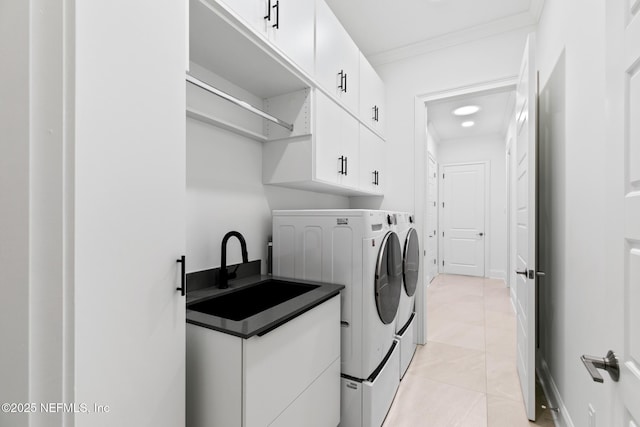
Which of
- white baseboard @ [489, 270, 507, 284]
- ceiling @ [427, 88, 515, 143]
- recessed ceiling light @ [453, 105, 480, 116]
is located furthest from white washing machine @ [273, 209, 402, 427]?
white baseboard @ [489, 270, 507, 284]

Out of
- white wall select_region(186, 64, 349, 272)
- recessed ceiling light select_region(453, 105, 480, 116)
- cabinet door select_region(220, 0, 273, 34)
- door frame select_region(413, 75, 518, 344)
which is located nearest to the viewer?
cabinet door select_region(220, 0, 273, 34)

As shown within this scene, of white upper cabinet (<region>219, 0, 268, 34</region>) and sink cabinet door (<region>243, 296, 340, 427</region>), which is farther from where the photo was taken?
white upper cabinet (<region>219, 0, 268, 34</region>)

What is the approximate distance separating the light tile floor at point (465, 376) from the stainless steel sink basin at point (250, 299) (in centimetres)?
97

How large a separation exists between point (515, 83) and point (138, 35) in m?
2.70

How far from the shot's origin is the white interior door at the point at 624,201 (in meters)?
0.64

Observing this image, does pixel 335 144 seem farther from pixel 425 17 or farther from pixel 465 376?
pixel 465 376

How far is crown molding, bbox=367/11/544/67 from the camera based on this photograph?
2.34 m

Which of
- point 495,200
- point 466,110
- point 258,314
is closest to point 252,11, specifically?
point 258,314

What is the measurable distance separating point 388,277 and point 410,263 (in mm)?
623

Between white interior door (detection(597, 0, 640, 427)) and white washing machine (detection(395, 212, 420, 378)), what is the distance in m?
1.37

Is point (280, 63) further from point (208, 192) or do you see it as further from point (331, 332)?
point (331, 332)

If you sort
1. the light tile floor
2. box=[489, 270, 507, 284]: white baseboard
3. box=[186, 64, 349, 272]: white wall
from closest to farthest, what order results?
box=[186, 64, 349, 272]: white wall < the light tile floor < box=[489, 270, 507, 284]: white baseboard

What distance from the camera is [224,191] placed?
1685 mm

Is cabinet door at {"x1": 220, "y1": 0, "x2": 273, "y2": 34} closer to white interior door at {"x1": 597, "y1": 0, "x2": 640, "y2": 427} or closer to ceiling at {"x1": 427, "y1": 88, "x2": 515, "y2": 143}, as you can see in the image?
white interior door at {"x1": 597, "y1": 0, "x2": 640, "y2": 427}
